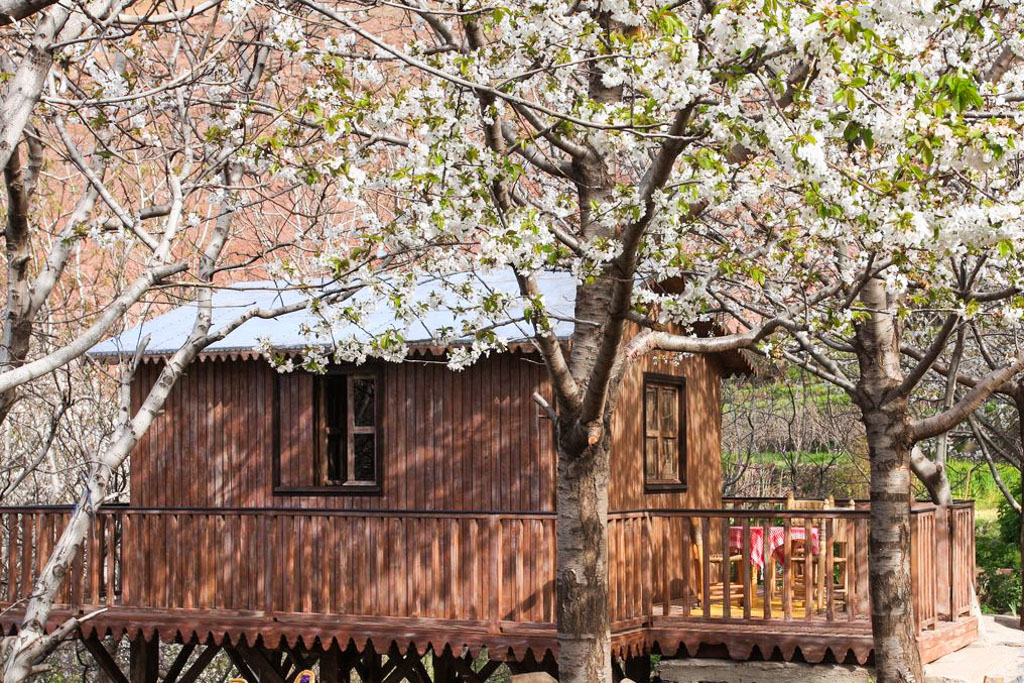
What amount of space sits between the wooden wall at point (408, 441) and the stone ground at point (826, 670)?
2187mm

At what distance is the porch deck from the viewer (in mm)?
13336

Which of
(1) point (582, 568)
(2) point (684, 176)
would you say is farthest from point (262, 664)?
(2) point (684, 176)

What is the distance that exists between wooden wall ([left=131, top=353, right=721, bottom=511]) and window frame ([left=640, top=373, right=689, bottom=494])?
0.39ft

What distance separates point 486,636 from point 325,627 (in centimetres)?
182

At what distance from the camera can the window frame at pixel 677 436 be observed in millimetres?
16047

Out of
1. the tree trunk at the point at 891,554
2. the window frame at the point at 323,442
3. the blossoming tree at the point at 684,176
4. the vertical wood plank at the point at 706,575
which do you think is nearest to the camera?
the blossoming tree at the point at 684,176

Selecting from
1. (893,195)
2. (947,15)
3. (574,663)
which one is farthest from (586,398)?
(947,15)

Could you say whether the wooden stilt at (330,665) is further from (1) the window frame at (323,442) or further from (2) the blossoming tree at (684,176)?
(2) the blossoming tree at (684,176)

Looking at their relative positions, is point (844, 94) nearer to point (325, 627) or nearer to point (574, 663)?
point (574, 663)

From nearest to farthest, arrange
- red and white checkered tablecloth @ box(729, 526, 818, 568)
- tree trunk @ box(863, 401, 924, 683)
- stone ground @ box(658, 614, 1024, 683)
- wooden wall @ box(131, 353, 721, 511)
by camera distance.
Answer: tree trunk @ box(863, 401, 924, 683)
stone ground @ box(658, 614, 1024, 683)
wooden wall @ box(131, 353, 721, 511)
red and white checkered tablecloth @ box(729, 526, 818, 568)

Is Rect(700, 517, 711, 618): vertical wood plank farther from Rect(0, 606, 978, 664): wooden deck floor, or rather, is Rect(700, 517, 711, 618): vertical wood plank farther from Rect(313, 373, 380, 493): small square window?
Rect(313, 373, 380, 493): small square window

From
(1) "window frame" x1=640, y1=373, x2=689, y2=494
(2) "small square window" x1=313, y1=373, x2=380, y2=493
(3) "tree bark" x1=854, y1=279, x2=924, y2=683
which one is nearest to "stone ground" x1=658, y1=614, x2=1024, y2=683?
(3) "tree bark" x1=854, y1=279, x2=924, y2=683

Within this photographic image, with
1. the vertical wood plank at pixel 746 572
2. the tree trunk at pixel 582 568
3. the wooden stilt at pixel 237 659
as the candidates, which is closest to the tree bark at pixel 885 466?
the vertical wood plank at pixel 746 572

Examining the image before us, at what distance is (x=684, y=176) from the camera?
902 centimetres
